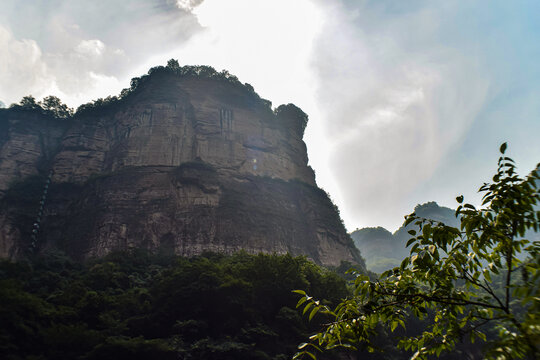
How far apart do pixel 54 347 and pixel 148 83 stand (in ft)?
142

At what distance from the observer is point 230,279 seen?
21875mm

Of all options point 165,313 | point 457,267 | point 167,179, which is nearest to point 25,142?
point 167,179

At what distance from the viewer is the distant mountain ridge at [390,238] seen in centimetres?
10850

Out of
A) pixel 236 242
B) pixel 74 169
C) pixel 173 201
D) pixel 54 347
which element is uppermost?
pixel 74 169

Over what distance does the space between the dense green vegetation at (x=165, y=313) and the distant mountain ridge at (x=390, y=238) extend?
3495 inches

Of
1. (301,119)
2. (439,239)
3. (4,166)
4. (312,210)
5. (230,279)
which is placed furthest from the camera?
(301,119)

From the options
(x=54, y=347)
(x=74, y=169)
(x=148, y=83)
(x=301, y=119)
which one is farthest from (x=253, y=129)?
(x=54, y=347)

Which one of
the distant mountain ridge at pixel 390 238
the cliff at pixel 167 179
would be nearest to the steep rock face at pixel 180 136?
the cliff at pixel 167 179

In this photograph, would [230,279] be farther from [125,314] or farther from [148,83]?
[148,83]

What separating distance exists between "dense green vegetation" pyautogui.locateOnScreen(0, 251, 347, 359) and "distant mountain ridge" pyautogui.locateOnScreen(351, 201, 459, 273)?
8878 cm

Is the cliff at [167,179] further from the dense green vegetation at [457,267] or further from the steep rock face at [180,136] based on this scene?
the dense green vegetation at [457,267]

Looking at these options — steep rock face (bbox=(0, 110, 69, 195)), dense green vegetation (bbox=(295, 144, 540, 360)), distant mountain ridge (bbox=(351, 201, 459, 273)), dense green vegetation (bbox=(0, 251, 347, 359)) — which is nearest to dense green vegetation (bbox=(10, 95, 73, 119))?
steep rock face (bbox=(0, 110, 69, 195))

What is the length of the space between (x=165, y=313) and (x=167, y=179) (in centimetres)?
2572

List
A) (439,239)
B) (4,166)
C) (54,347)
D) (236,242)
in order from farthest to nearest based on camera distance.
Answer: (4,166), (236,242), (54,347), (439,239)
